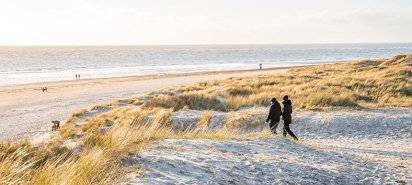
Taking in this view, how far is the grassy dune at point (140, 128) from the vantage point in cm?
532

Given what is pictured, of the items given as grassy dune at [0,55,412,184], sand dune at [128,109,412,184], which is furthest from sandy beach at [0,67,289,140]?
sand dune at [128,109,412,184]

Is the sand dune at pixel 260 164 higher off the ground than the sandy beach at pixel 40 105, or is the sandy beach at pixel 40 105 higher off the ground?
the sand dune at pixel 260 164

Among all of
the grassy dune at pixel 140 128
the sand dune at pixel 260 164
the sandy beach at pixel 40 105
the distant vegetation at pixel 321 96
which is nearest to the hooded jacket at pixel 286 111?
the grassy dune at pixel 140 128

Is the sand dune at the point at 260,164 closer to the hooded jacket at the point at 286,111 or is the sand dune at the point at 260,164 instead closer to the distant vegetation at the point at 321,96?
the hooded jacket at the point at 286,111

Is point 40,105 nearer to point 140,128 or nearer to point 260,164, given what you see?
point 140,128

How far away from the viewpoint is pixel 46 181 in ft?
15.4

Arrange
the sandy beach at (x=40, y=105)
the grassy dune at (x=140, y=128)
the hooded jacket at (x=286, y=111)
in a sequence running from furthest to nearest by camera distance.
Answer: the sandy beach at (x=40, y=105) < the hooded jacket at (x=286, y=111) < the grassy dune at (x=140, y=128)

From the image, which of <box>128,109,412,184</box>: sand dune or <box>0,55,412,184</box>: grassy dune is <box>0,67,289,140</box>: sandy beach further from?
<box>128,109,412,184</box>: sand dune

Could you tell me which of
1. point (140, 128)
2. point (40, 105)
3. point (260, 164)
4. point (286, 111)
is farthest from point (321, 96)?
point (40, 105)

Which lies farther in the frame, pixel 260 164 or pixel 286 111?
pixel 286 111

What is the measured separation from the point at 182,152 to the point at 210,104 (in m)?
16.2

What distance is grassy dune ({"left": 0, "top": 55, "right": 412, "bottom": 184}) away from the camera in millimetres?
5320

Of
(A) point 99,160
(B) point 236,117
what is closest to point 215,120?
(B) point 236,117

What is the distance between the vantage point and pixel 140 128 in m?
10.1
